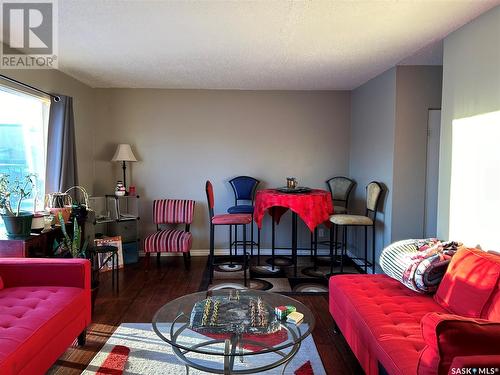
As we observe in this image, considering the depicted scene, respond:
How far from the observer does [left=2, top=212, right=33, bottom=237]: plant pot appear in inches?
111

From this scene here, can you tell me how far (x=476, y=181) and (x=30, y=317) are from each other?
2909 millimetres

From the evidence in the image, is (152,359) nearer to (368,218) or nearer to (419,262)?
(419,262)

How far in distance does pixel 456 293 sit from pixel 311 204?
2.04m

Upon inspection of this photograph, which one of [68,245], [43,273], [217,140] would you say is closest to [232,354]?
[43,273]

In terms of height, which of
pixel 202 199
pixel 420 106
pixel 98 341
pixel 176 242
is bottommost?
pixel 98 341

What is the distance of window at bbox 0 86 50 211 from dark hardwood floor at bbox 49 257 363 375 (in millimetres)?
1235

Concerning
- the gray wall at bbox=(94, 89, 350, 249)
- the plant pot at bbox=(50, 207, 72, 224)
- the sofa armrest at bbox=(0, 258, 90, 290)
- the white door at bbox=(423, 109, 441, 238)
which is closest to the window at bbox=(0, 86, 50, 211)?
the plant pot at bbox=(50, 207, 72, 224)

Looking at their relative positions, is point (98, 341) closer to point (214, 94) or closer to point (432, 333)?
point (432, 333)

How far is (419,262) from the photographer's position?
2.44 meters

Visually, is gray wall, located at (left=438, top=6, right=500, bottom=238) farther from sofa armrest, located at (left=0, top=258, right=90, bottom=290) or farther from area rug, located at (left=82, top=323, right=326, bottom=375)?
sofa armrest, located at (left=0, top=258, right=90, bottom=290)

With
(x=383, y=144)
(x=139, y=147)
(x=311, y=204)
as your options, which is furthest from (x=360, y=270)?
(x=139, y=147)

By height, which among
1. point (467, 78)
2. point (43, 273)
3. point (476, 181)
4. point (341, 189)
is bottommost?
point (43, 273)

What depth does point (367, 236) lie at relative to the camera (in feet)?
15.1

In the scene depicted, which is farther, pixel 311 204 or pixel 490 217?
pixel 311 204
